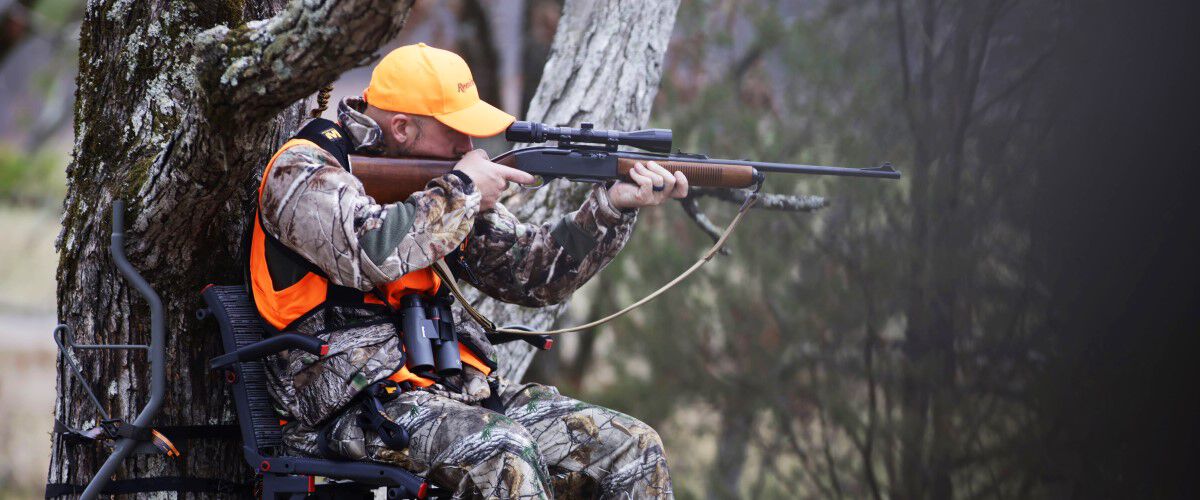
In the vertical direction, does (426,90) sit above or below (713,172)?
above

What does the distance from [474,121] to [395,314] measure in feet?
1.72

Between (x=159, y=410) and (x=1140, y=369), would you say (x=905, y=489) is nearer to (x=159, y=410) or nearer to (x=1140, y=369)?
(x=1140, y=369)

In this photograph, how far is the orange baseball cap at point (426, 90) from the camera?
2787 millimetres

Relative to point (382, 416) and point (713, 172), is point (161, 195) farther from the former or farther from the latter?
point (713, 172)

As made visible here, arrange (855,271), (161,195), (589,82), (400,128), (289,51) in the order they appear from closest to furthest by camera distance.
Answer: (289,51), (161,195), (400,128), (589,82), (855,271)

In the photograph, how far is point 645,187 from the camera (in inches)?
122

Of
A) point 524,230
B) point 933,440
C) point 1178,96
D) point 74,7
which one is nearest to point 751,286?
point 933,440

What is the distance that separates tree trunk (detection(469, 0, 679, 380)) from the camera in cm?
400

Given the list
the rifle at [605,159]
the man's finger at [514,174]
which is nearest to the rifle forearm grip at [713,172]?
the rifle at [605,159]

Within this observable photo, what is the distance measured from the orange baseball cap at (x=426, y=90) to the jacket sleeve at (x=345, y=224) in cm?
25

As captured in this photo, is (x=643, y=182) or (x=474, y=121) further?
(x=643, y=182)

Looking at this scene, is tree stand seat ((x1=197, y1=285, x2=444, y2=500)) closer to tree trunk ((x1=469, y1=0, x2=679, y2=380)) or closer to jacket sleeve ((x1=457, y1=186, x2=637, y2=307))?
jacket sleeve ((x1=457, y1=186, x2=637, y2=307))

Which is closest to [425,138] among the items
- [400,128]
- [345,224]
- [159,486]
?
[400,128]

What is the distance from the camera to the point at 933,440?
4.79 metres
